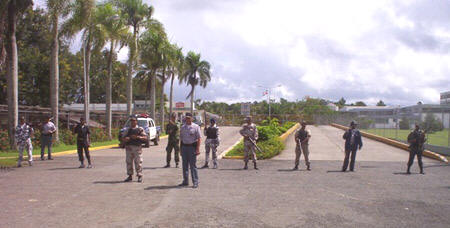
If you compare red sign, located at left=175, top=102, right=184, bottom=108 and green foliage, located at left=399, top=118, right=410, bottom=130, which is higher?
red sign, located at left=175, top=102, right=184, bottom=108

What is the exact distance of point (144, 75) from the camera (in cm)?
4194

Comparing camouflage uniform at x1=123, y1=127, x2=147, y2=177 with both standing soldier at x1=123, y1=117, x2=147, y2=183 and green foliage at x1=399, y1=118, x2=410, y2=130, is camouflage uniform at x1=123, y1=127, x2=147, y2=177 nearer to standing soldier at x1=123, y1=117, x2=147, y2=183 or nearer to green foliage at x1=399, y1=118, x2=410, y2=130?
standing soldier at x1=123, y1=117, x2=147, y2=183

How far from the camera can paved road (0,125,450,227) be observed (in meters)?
6.56

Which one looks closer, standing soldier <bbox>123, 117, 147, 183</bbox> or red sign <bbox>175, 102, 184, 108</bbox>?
standing soldier <bbox>123, 117, 147, 183</bbox>

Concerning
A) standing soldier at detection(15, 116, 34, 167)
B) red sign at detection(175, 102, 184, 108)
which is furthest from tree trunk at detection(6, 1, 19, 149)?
red sign at detection(175, 102, 184, 108)

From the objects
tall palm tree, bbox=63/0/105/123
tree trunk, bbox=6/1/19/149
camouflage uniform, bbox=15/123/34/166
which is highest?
tall palm tree, bbox=63/0/105/123

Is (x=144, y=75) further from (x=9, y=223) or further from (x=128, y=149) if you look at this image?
(x=9, y=223)

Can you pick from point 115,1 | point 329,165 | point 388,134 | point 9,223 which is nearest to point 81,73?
point 115,1

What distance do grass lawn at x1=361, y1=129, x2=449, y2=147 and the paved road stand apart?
8.61 metres

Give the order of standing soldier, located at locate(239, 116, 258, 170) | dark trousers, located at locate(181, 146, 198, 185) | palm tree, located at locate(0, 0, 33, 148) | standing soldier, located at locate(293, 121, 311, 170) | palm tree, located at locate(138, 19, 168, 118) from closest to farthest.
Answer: dark trousers, located at locate(181, 146, 198, 185), standing soldier, located at locate(239, 116, 258, 170), standing soldier, located at locate(293, 121, 311, 170), palm tree, located at locate(0, 0, 33, 148), palm tree, located at locate(138, 19, 168, 118)

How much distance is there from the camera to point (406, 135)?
24.7m

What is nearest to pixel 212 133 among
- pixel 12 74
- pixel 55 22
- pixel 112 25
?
pixel 12 74

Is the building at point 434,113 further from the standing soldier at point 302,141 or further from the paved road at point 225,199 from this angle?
the standing soldier at point 302,141

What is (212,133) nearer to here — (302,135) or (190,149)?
(302,135)
